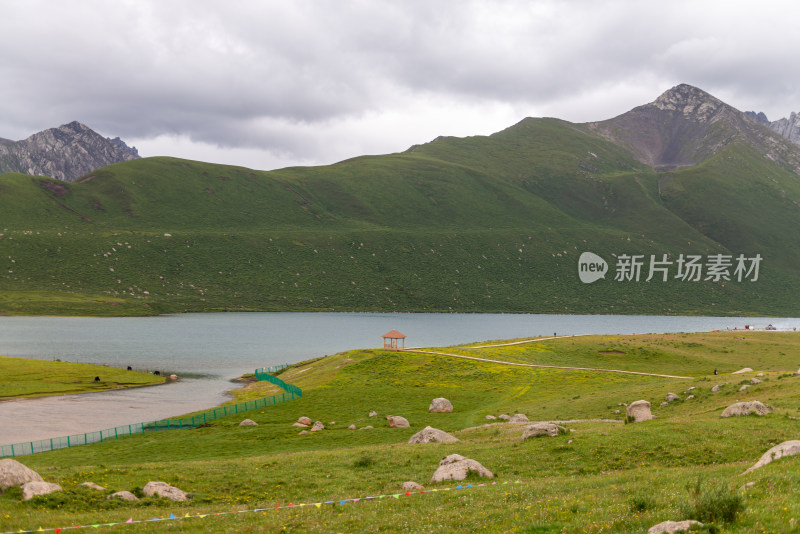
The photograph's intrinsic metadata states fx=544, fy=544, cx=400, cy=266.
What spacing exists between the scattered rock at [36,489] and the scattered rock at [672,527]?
23.1 metres

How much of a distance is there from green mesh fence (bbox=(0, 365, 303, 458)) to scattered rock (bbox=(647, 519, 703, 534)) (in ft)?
167

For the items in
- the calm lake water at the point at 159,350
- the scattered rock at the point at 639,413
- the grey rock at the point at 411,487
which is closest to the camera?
the grey rock at the point at 411,487

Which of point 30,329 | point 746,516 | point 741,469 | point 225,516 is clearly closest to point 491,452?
point 741,469

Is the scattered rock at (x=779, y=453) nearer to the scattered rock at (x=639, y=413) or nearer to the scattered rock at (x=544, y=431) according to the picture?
the scattered rock at (x=544, y=431)

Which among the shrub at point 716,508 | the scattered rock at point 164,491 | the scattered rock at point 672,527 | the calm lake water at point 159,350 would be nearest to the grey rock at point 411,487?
the scattered rock at point 164,491

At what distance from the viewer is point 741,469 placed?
72.2ft

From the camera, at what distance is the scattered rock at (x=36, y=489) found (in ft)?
72.8

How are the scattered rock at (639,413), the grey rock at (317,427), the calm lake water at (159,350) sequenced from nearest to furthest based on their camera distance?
the scattered rock at (639,413) → the grey rock at (317,427) → the calm lake water at (159,350)

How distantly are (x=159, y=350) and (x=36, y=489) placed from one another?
11361 cm

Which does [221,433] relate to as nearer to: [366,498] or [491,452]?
[491,452]

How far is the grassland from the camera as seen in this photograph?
80.9 meters

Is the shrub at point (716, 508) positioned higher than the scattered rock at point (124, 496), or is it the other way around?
the shrub at point (716, 508)

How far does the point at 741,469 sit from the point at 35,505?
93.2 ft

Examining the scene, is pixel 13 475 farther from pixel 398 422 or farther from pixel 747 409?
pixel 747 409
